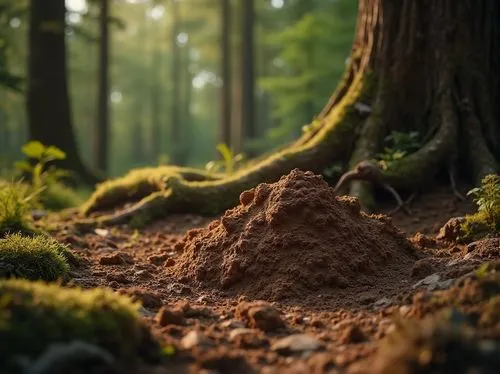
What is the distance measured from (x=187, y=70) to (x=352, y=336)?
154ft

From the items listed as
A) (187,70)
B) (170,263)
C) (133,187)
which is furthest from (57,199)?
(187,70)

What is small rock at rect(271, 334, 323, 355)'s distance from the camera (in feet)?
9.48

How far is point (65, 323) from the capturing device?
8.36ft

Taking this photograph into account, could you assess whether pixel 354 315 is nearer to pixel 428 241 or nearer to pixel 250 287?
pixel 250 287

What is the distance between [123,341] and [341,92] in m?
5.78

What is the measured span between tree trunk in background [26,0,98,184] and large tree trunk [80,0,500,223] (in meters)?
5.16

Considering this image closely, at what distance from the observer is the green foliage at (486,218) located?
495 centimetres

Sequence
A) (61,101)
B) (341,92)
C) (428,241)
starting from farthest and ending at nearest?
(61,101) → (341,92) → (428,241)

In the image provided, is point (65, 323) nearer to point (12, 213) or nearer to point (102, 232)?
point (12, 213)

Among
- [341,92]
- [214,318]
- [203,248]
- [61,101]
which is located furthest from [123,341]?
[61,101]

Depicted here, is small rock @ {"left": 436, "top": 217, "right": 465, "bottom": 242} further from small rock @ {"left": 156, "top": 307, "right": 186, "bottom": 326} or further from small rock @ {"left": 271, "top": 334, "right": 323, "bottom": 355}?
small rock @ {"left": 156, "top": 307, "right": 186, "bottom": 326}

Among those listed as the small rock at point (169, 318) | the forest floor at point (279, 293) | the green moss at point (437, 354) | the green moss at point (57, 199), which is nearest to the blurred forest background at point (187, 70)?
the green moss at point (57, 199)

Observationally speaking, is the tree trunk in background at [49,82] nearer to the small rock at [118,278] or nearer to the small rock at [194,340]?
the small rock at [118,278]

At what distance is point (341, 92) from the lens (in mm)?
7777
